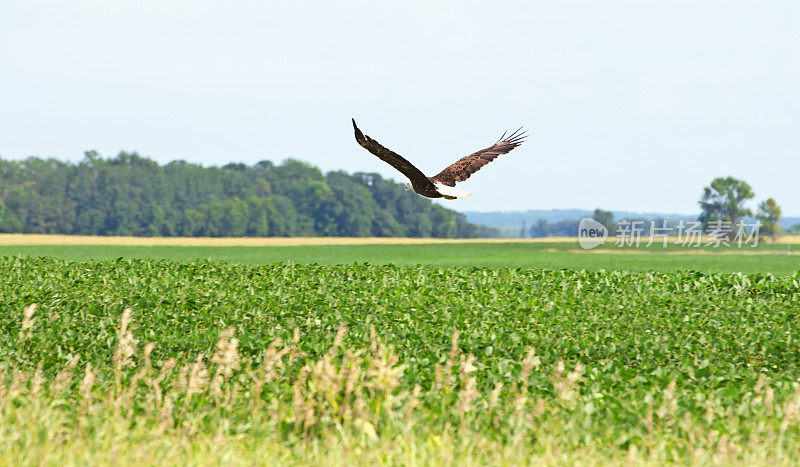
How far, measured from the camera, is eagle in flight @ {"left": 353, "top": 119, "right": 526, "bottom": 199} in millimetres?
8453

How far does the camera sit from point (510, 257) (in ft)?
119

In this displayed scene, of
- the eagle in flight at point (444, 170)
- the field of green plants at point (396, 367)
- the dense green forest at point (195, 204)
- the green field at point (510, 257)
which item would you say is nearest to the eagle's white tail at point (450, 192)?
the eagle in flight at point (444, 170)

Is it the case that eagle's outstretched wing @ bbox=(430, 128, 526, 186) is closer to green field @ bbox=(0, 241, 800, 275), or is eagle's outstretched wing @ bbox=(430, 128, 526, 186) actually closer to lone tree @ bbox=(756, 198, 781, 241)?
green field @ bbox=(0, 241, 800, 275)

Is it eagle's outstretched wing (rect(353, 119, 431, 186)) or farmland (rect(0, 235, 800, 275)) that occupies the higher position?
eagle's outstretched wing (rect(353, 119, 431, 186))

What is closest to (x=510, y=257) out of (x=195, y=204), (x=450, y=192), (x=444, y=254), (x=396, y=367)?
(x=444, y=254)

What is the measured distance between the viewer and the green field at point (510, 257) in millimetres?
28984

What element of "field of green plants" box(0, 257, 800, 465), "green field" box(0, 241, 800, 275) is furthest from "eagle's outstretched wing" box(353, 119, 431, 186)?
"green field" box(0, 241, 800, 275)

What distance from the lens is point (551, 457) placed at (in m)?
5.96

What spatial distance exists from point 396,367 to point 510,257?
29.3 metres

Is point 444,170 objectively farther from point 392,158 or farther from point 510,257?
point 510,257

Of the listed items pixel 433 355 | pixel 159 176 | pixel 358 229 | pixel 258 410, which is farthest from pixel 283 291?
pixel 159 176

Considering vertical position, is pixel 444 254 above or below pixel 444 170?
below

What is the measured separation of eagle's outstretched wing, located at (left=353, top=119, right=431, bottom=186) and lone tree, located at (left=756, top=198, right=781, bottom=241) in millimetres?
77515

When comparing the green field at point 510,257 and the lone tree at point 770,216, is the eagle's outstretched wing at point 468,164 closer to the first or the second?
the green field at point 510,257
